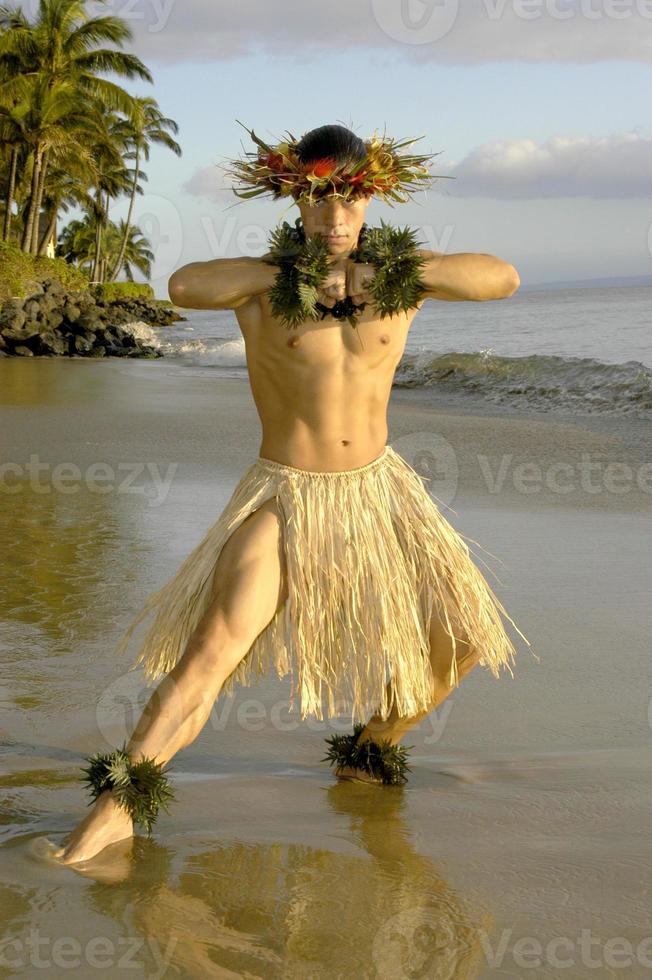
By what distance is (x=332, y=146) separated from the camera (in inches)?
115

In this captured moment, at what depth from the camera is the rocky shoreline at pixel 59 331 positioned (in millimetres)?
24469

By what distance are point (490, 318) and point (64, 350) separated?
17718mm

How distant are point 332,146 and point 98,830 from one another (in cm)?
167

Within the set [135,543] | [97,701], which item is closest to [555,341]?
[135,543]

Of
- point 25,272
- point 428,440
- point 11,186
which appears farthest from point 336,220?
point 11,186

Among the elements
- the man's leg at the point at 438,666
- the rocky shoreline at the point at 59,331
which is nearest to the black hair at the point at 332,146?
the man's leg at the point at 438,666

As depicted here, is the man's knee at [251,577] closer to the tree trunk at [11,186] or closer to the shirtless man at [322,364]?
the shirtless man at [322,364]

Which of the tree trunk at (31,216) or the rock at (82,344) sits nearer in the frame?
the rock at (82,344)

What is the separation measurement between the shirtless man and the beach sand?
29cm

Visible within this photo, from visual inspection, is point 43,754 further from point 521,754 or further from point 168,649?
point 521,754

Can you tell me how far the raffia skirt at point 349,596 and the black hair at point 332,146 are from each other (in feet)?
2.48

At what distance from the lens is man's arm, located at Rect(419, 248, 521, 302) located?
2.94 metres

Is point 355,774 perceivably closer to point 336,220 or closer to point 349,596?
point 349,596

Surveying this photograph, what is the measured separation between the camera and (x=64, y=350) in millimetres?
24703
